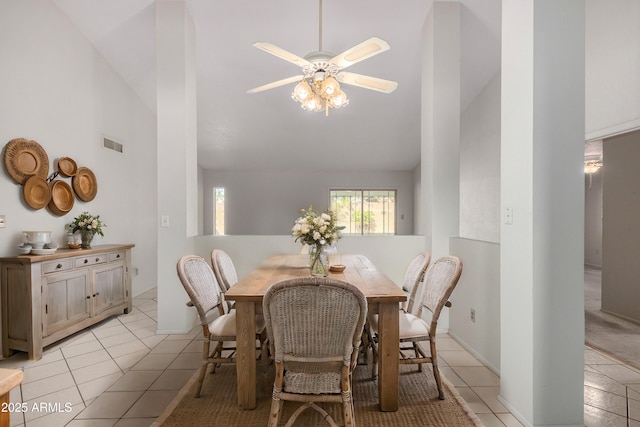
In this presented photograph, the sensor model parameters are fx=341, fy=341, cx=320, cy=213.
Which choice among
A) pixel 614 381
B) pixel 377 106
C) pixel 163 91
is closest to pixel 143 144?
pixel 163 91

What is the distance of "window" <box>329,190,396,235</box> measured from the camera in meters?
8.73

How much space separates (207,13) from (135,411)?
153 inches

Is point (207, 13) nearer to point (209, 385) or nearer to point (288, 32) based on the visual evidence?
point (288, 32)

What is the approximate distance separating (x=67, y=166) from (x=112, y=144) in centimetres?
101

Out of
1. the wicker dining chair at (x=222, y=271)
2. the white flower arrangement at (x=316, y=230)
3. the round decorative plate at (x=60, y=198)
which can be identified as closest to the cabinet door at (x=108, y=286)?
the round decorative plate at (x=60, y=198)

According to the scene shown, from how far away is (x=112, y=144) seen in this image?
467 centimetres

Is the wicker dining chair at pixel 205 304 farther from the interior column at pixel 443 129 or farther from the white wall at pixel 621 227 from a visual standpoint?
the white wall at pixel 621 227

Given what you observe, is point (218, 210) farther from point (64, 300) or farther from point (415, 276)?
point (415, 276)

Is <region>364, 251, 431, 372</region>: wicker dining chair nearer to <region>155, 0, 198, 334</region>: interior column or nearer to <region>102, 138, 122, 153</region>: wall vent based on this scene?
<region>155, 0, 198, 334</region>: interior column

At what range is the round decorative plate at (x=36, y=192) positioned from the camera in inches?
126

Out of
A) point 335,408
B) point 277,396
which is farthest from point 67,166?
point 335,408

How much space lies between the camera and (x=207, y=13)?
385 centimetres

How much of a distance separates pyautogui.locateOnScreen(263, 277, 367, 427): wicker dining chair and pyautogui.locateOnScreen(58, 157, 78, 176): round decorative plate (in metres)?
3.39

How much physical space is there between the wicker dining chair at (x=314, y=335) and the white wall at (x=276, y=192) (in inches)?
273
